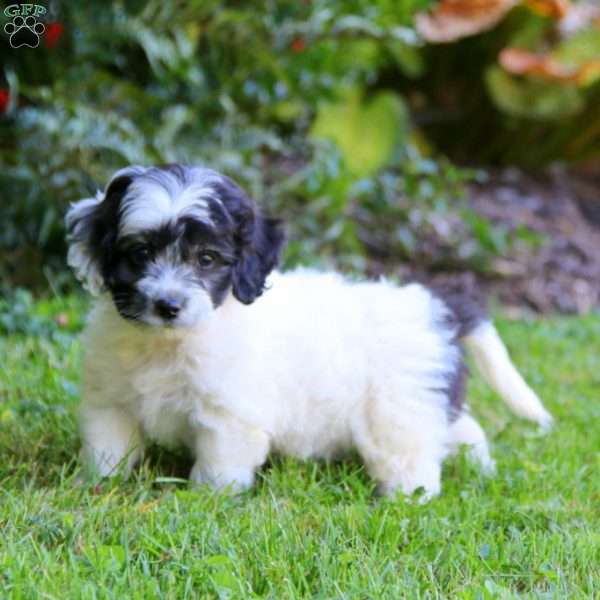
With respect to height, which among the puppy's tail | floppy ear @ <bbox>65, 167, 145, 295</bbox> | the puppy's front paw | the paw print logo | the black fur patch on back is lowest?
the paw print logo

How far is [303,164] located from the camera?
7.98m

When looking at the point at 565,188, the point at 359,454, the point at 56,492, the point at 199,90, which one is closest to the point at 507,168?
the point at 565,188

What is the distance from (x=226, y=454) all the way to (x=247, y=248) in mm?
742

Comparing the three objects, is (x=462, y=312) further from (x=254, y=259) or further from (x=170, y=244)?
(x=170, y=244)

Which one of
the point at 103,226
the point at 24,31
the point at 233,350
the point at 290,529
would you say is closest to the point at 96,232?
the point at 103,226

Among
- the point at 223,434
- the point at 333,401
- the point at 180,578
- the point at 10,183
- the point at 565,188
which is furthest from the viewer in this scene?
the point at 565,188

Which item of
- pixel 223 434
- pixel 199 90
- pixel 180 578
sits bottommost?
pixel 199 90

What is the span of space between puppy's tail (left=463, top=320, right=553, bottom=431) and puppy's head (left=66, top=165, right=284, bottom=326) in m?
1.04

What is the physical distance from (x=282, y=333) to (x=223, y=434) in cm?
49

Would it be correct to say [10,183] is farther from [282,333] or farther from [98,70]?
[282,333]

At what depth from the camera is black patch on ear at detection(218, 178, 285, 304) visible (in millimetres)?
3590

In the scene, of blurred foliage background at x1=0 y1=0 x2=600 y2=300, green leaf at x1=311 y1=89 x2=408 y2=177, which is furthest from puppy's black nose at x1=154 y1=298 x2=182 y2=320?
green leaf at x1=311 y1=89 x2=408 y2=177

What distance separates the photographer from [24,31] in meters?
5.75

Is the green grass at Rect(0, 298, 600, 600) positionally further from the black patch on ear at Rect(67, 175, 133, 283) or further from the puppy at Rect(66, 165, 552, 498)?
the black patch on ear at Rect(67, 175, 133, 283)
